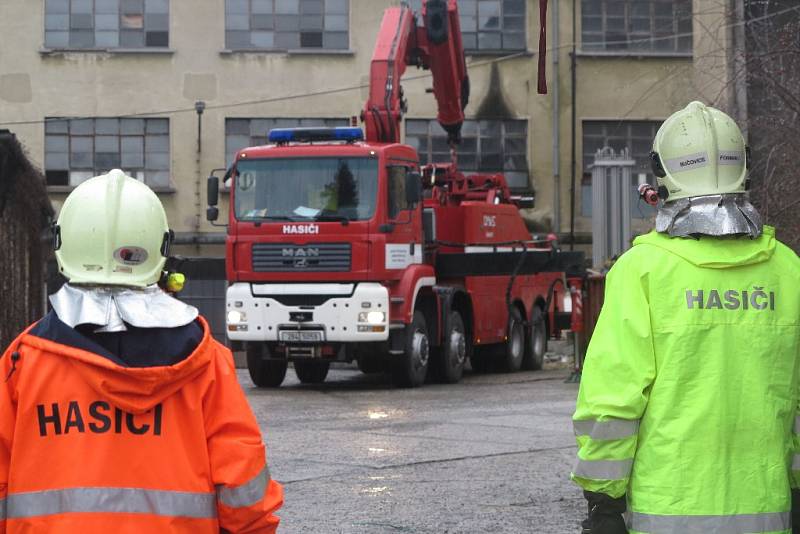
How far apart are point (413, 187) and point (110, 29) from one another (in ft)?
63.9

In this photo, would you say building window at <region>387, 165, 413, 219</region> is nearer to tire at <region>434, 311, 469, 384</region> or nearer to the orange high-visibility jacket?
tire at <region>434, 311, 469, 384</region>

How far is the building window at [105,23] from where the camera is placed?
3566 cm

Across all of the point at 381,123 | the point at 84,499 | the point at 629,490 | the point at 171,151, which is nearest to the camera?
the point at 84,499

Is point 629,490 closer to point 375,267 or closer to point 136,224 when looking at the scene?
point 136,224

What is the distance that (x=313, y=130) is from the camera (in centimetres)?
1844

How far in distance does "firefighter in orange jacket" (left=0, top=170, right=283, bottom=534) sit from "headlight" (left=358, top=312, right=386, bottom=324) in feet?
46.6

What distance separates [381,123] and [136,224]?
16039mm

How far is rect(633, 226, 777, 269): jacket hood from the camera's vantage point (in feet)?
12.6

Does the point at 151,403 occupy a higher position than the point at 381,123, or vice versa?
the point at 381,123

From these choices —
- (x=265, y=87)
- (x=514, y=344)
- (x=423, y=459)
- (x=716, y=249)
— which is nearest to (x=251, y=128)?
(x=265, y=87)

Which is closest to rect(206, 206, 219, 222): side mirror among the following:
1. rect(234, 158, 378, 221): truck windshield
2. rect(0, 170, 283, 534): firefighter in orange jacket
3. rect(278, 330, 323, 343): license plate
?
rect(234, 158, 378, 221): truck windshield

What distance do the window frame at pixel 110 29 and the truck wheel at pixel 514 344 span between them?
51.7 ft

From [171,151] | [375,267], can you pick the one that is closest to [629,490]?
[375,267]

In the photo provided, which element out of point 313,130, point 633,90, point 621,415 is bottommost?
point 621,415
